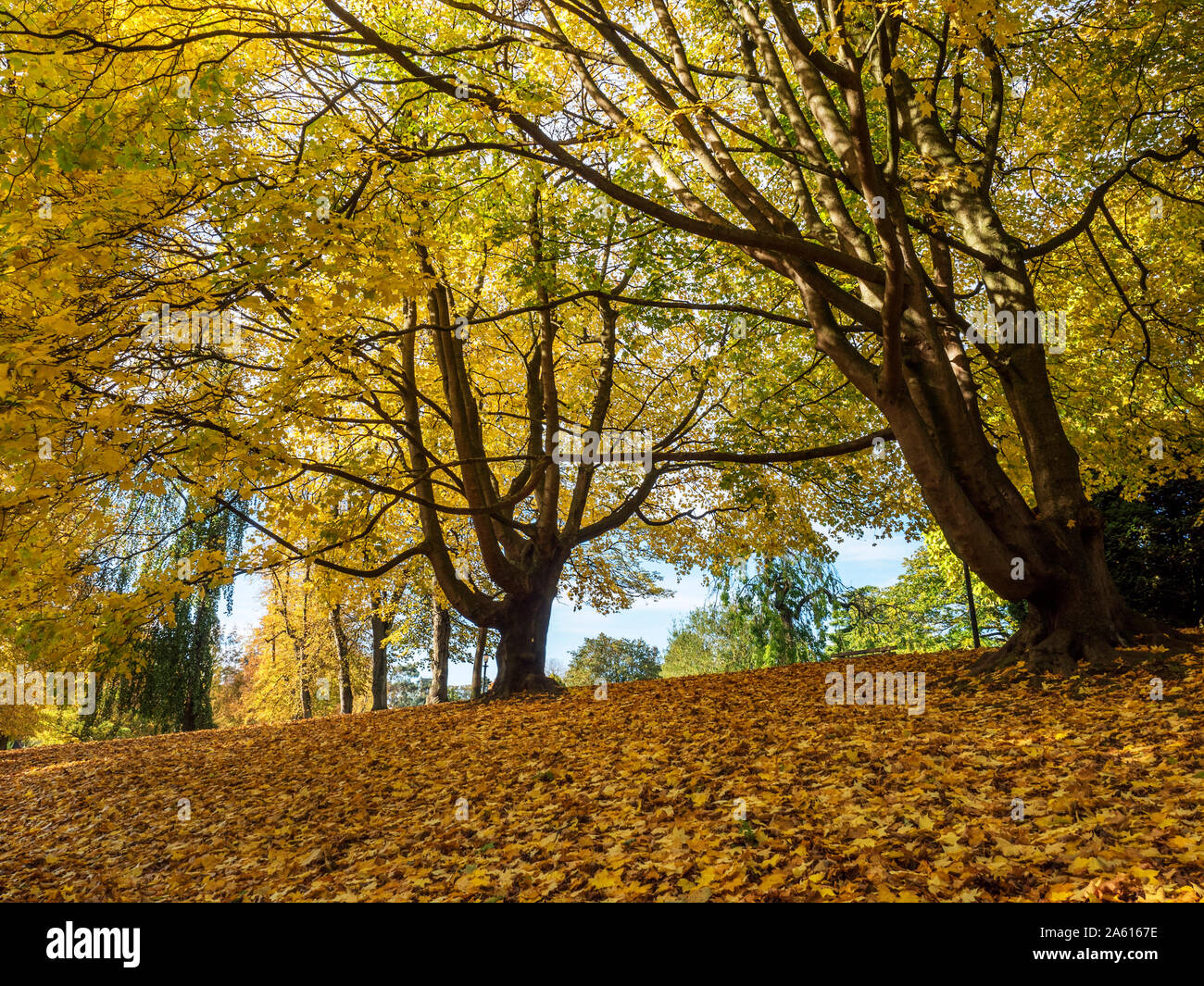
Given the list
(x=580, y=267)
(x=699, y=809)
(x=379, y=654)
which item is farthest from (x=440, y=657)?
(x=699, y=809)

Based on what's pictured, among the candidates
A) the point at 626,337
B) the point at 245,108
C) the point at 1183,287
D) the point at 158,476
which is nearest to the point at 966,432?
the point at 626,337

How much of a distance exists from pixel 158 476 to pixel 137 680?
12095mm

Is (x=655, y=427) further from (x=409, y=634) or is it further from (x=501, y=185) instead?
(x=409, y=634)

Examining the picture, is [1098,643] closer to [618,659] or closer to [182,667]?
[182,667]

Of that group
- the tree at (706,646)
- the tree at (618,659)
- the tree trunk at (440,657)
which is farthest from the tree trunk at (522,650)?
the tree at (618,659)

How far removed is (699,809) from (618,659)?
39.5 m

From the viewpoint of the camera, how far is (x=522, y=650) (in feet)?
39.2

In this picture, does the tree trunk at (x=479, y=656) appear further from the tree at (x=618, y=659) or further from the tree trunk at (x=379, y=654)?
the tree at (x=618, y=659)

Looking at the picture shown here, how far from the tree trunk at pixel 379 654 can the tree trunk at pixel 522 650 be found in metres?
7.24

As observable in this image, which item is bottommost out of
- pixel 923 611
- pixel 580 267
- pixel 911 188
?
pixel 923 611

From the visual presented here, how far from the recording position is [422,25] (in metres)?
8.74

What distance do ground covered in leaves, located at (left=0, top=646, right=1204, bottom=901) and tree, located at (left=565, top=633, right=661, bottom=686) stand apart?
114ft

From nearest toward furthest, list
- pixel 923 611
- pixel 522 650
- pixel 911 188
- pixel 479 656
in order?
pixel 911 188
pixel 522 650
pixel 479 656
pixel 923 611

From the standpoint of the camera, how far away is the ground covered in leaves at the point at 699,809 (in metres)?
3.70
